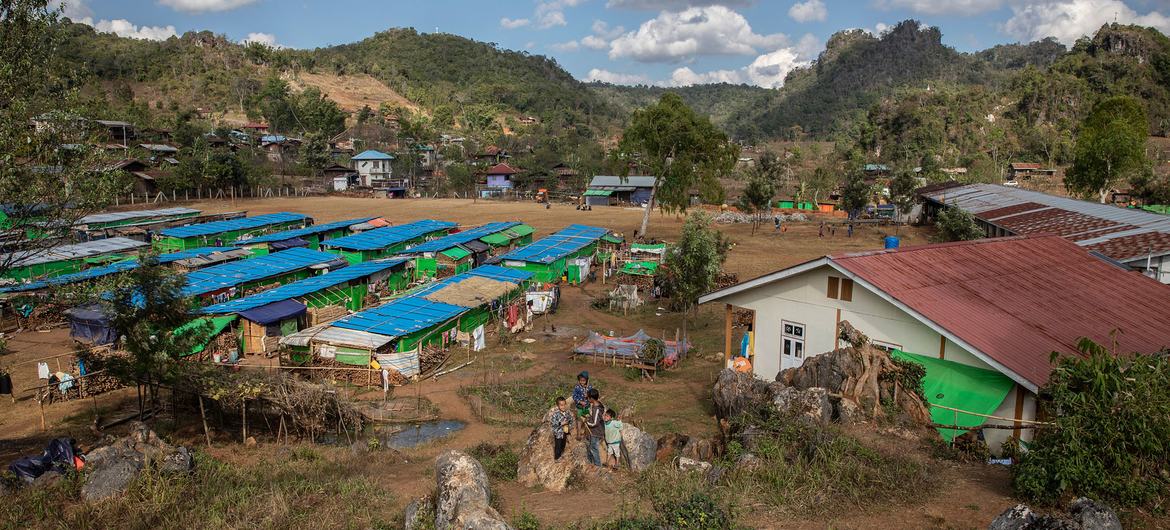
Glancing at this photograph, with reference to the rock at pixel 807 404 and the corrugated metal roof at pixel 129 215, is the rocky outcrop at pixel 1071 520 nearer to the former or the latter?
the rock at pixel 807 404

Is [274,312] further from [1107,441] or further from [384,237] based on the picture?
[1107,441]

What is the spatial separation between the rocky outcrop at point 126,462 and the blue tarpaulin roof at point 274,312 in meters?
9.96

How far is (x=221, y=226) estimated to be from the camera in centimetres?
3806

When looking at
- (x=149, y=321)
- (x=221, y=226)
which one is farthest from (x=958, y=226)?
(x=221, y=226)

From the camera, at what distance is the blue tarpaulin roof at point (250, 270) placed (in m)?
24.4

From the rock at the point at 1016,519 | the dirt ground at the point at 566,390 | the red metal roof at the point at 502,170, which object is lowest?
the dirt ground at the point at 566,390

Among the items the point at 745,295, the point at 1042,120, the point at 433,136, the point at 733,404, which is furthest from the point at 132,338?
the point at 1042,120

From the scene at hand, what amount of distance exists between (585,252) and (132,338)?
25203 millimetres

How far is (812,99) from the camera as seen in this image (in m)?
161

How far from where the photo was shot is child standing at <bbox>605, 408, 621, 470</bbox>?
10.4 m

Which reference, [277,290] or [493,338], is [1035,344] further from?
[277,290]

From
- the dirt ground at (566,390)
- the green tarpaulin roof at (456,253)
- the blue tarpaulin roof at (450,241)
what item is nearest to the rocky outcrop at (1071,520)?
the dirt ground at (566,390)

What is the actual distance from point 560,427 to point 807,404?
152 inches

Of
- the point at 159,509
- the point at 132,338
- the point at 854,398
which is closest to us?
the point at 159,509
